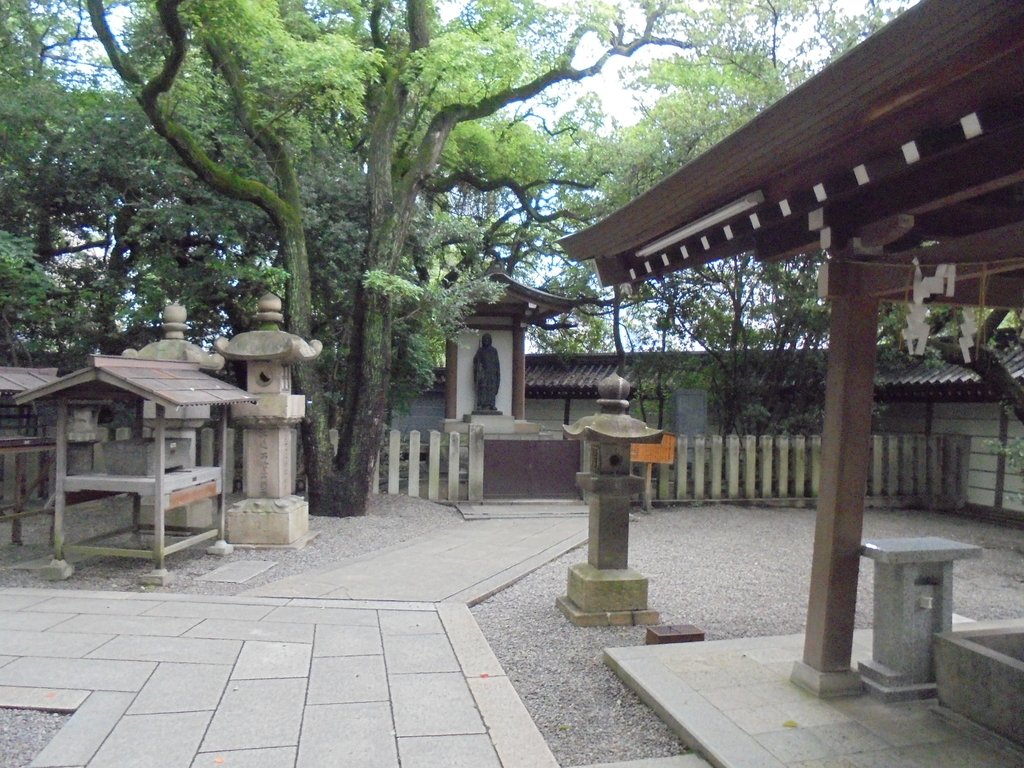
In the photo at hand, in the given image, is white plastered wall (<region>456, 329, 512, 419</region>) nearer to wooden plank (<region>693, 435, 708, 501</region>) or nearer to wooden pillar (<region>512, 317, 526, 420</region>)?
wooden pillar (<region>512, 317, 526, 420</region>)

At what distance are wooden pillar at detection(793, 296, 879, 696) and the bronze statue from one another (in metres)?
9.39

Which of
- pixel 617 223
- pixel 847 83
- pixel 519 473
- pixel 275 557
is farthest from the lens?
pixel 519 473

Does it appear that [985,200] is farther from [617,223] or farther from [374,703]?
[374,703]

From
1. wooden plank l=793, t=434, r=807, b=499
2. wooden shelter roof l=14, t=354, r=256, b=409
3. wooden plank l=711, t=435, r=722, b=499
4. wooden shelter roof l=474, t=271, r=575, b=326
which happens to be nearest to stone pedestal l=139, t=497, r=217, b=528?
wooden shelter roof l=14, t=354, r=256, b=409

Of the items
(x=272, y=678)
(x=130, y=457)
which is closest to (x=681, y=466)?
(x=130, y=457)

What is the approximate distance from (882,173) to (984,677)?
92.4 inches

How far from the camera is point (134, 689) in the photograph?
3809 millimetres

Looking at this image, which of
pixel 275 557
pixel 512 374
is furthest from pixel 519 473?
pixel 275 557

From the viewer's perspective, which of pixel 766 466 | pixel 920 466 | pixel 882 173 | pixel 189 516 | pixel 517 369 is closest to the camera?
pixel 882 173

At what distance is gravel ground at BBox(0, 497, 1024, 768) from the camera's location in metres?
3.61

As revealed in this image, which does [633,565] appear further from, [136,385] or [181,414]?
[136,385]

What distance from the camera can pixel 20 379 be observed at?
284 inches

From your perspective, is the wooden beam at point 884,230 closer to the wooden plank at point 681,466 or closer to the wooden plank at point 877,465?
the wooden plank at point 681,466

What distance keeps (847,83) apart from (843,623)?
268 centimetres
